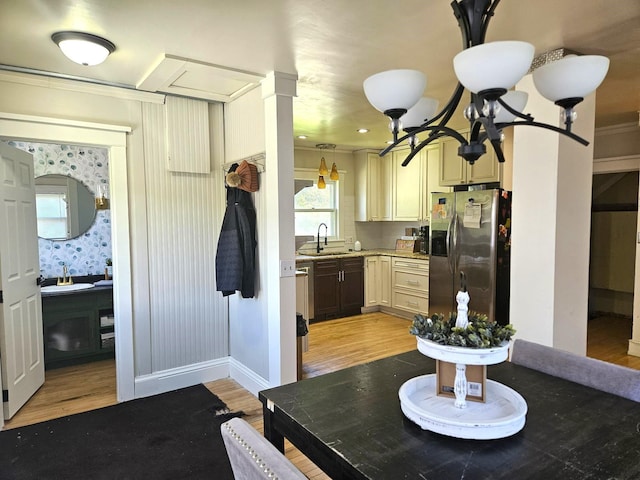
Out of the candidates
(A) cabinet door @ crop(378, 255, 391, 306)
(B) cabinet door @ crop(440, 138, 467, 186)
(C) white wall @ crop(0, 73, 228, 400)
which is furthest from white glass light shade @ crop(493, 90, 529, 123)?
(A) cabinet door @ crop(378, 255, 391, 306)

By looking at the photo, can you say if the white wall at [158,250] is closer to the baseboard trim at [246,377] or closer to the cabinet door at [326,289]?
the baseboard trim at [246,377]

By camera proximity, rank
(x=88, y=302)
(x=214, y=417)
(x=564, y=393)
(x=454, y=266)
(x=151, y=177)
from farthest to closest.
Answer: (x=454, y=266)
(x=88, y=302)
(x=151, y=177)
(x=214, y=417)
(x=564, y=393)

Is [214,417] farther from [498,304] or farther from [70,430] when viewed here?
[498,304]

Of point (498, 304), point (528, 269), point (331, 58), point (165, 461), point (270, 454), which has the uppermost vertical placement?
point (331, 58)

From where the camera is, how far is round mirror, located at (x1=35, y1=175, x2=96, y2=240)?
4164 millimetres

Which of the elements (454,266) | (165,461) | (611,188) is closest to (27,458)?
(165,461)

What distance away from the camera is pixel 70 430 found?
2719mm

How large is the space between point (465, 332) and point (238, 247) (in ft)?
7.05

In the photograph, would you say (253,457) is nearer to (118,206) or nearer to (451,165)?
(118,206)

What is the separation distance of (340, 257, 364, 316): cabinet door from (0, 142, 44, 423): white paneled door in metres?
3.43

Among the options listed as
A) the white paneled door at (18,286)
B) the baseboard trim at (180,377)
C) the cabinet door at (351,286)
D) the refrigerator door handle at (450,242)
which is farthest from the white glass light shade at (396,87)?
the cabinet door at (351,286)

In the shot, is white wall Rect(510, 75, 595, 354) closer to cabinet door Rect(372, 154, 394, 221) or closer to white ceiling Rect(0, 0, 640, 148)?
white ceiling Rect(0, 0, 640, 148)

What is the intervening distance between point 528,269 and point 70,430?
10.1 ft

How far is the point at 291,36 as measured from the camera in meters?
2.22
